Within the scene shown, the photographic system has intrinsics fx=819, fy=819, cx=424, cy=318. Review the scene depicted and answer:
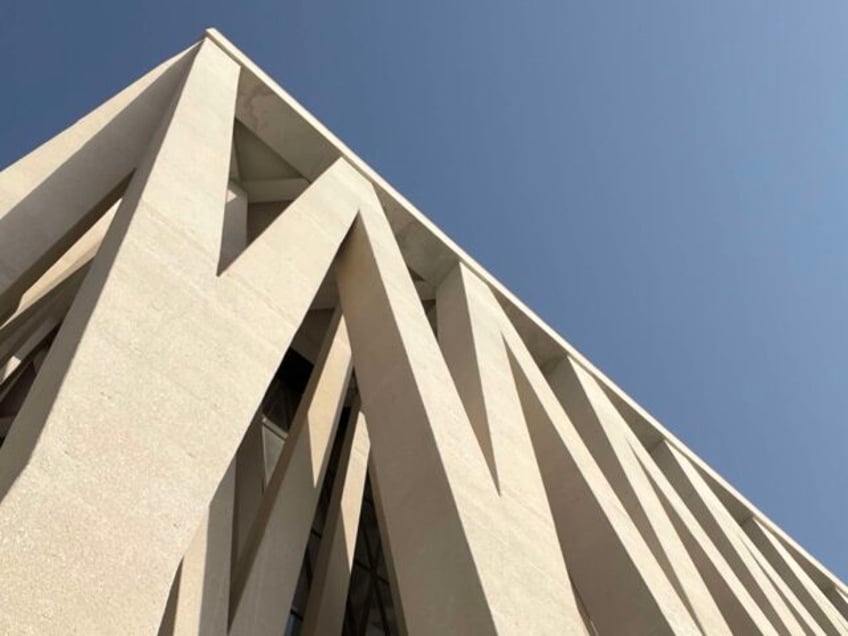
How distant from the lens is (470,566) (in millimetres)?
4730

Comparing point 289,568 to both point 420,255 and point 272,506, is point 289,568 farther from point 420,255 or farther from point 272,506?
point 420,255

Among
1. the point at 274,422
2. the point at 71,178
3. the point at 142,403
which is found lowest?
the point at 142,403

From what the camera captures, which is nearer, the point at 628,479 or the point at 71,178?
the point at 71,178

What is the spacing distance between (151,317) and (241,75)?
6003 millimetres

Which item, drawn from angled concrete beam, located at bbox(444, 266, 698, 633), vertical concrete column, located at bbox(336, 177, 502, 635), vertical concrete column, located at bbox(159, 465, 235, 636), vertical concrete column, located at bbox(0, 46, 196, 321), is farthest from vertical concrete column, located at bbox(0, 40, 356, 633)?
angled concrete beam, located at bbox(444, 266, 698, 633)

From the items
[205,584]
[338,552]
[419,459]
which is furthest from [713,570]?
[205,584]

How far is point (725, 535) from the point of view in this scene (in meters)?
12.2

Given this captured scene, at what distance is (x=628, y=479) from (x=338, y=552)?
140 inches

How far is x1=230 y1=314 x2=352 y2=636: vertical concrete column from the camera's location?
250 inches

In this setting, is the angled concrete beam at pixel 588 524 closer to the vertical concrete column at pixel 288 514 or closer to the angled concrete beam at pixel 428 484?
the angled concrete beam at pixel 428 484

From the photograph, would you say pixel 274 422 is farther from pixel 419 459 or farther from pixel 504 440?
pixel 419 459

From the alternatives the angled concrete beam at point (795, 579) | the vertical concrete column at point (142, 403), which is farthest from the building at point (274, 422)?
the angled concrete beam at point (795, 579)

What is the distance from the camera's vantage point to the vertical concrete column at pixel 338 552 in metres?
8.30

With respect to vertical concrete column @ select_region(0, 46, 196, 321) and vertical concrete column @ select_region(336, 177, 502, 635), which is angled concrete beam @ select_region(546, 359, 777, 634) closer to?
vertical concrete column @ select_region(336, 177, 502, 635)
